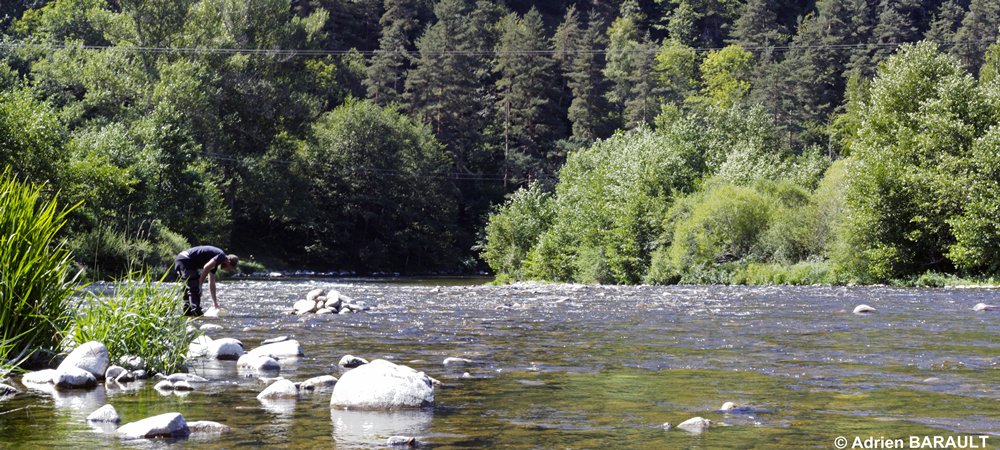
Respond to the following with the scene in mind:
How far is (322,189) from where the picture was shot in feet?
269

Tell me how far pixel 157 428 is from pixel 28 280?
3913 millimetres

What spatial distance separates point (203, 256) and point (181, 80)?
4818cm

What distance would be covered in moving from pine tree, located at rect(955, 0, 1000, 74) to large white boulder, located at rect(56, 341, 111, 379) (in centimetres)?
10715

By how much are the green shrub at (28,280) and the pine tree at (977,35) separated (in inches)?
4213

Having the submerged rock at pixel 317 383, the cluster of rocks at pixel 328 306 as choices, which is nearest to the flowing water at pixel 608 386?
the submerged rock at pixel 317 383

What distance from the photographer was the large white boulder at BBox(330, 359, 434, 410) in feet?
30.7

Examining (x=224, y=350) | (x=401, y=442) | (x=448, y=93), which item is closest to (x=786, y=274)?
(x=224, y=350)

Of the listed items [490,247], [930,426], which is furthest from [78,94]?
[930,426]

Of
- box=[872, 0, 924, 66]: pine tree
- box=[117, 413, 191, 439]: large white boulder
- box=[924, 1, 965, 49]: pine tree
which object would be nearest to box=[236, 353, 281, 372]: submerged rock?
box=[117, 413, 191, 439]: large white boulder

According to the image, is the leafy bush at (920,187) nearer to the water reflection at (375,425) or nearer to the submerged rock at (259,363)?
the submerged rock at (259,363)

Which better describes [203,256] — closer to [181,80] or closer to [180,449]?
[180,449]

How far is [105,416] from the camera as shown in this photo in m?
8.49

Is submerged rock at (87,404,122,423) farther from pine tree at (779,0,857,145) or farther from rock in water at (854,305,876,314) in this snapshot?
pine tree at (779,0,857,145)

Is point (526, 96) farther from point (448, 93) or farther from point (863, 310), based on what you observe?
point (863, 310)
